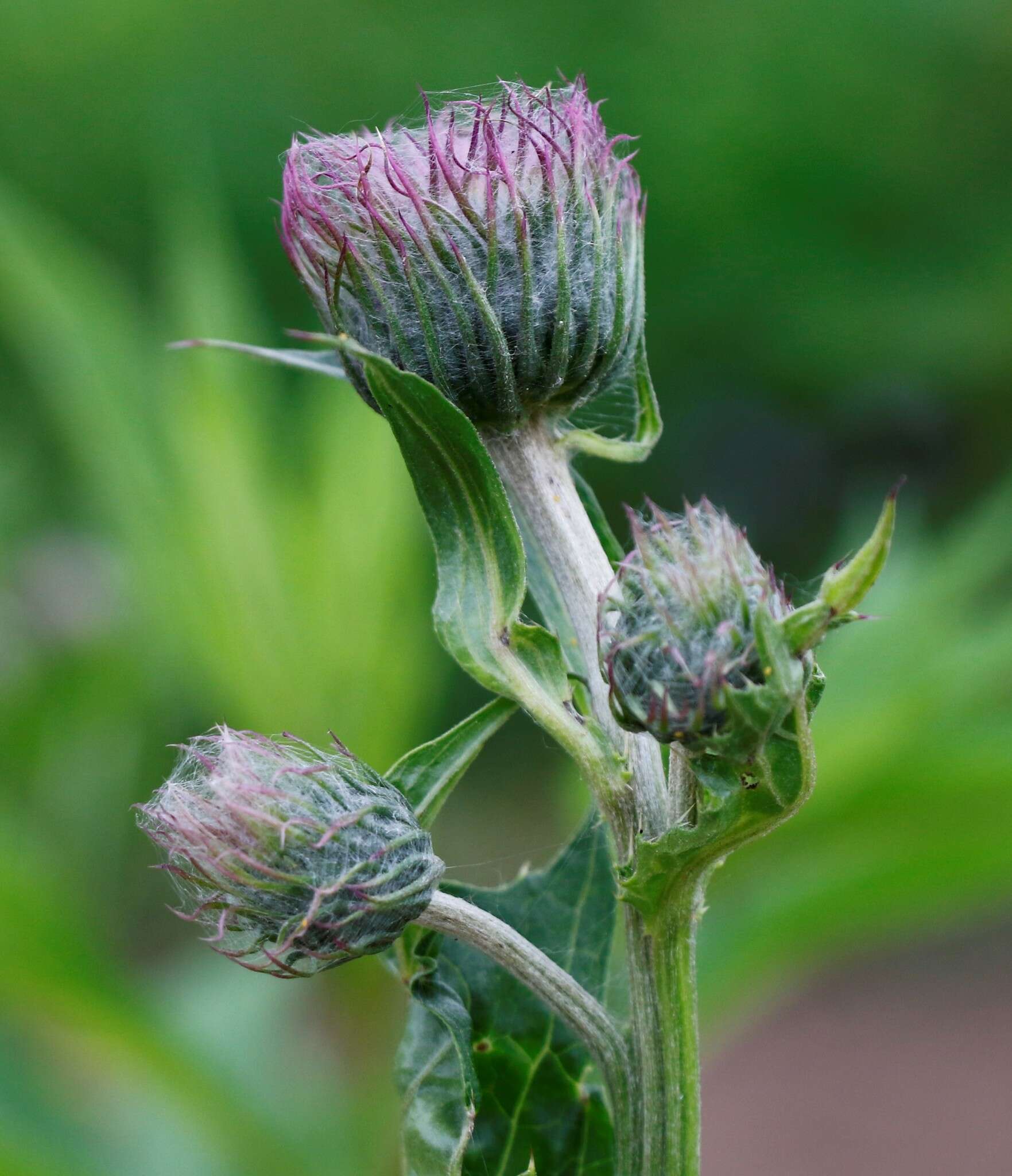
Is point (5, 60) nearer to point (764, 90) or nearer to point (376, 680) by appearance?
point (764, 90)

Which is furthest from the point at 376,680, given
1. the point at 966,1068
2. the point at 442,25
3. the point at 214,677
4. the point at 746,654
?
the point at 966,1068

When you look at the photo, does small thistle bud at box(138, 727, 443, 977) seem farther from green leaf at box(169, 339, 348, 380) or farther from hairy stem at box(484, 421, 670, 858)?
green leaf at box(169, 339, 348, 380)

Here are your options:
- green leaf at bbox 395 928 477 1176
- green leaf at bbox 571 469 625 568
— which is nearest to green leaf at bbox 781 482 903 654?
green leaf at bbox 571 469 625 568

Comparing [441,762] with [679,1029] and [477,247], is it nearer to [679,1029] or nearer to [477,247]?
[679,1029]

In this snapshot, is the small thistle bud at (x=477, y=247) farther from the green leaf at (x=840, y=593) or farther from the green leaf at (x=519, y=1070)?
the green leaf at (x=519, y=1070)

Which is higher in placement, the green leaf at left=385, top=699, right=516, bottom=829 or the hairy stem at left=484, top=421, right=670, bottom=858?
the hairy stem at left=484, top=421, right=670, bottom=858

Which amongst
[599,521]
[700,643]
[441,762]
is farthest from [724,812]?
[599,521]
